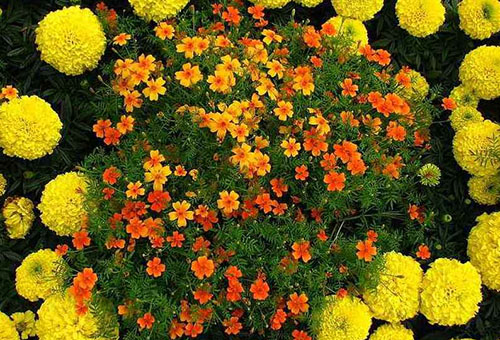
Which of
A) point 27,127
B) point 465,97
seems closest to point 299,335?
point 27,127

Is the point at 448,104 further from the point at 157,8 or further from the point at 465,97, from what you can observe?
the point at 157,8

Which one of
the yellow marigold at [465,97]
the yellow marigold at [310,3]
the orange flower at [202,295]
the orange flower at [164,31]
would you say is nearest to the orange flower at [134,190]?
the orange flower at [202,295]

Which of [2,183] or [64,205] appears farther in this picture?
[2,183]

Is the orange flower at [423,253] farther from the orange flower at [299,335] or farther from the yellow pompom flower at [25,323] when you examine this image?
the yellow pompom flower at [25,323]

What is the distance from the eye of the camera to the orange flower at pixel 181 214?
2219 mm

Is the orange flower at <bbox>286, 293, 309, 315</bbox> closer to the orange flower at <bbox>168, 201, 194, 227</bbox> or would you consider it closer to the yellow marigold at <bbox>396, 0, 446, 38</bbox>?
the orange flower at <bbox>168, 201, 194, 227</bbox>

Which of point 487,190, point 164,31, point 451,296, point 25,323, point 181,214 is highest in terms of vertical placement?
point 164,31

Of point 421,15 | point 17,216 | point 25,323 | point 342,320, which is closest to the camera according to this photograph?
point 342,320

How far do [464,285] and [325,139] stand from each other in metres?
0.83

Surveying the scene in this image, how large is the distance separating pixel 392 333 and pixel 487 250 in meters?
0.55

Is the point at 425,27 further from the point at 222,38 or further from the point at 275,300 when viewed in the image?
the point at 275,300

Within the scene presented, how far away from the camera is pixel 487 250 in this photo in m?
2.62

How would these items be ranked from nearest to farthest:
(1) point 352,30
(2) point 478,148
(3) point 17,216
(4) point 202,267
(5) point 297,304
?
(4) point 202,267
(5) point 297,304
(3) point 17,216
(2) point 478,148
(1) point 352,30

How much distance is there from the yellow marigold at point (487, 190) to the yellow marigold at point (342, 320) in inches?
33.0
